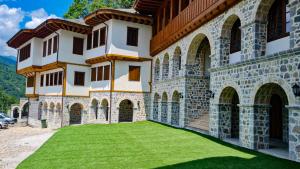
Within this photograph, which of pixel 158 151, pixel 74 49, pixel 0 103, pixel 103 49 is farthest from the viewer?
pixel 0 103

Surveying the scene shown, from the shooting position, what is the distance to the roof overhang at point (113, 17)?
21.0 m

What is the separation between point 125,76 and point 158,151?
12.8 metres

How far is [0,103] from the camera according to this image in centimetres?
6225

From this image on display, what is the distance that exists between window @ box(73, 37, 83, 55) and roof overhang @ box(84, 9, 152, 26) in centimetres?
252

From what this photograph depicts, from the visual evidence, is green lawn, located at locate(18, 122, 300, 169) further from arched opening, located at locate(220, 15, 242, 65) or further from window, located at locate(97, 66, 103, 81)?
window, located at locate(97, 66, 103, 81)

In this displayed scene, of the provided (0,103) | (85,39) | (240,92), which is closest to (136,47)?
(85,39)

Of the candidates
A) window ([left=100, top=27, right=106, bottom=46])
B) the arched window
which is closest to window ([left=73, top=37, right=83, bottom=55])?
window ([left=100, top=27, right=106, bottom=46])

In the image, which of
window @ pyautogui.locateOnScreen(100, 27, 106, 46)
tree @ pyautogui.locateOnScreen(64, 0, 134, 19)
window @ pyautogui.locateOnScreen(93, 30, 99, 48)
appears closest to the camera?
window @ pyautogui.locateOnScreen(100, 27, 106, 46)

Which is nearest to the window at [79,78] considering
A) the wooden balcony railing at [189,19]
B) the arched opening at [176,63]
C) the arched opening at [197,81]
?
the wooden balcony railing at [189,19]

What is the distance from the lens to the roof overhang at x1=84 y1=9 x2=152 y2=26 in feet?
68.9

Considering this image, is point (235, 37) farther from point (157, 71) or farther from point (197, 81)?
point (157, 71)

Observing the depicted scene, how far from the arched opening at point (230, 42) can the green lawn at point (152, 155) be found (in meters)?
3.79

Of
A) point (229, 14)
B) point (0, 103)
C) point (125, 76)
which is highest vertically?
point (229, 14)

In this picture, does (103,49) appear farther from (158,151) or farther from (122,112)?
(158,151)
